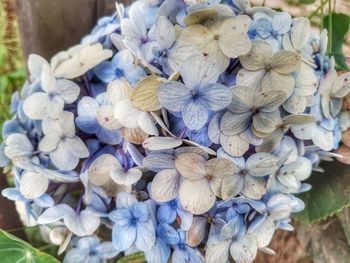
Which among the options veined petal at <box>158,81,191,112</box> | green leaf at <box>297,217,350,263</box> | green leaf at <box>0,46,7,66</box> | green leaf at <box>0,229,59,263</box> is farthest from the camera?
green leaf at <box>0,46,7,66</box>

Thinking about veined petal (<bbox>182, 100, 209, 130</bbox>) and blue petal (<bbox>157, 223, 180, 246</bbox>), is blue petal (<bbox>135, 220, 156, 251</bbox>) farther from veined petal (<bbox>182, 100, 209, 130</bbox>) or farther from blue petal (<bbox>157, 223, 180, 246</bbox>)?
veined petal (<bbox>182, 100, 209, 130</bbox>)

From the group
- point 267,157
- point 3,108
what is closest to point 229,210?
point 267,157

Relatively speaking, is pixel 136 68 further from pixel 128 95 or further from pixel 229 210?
pixel 229 210

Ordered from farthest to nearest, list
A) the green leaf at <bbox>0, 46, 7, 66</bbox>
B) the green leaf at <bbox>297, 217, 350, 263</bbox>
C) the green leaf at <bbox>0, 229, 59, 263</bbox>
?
1. the green leaf at <bbox>0, 46, 7, 66</bbox>
2. the green leaf at <bbox>297, 217, 350, 263</bbox>
3. the green leaf at <bbox>0, 229, 59, 263</bbox>

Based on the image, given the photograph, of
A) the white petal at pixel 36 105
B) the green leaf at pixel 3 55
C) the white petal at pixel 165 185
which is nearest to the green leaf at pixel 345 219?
the white petal at pixel 165 185

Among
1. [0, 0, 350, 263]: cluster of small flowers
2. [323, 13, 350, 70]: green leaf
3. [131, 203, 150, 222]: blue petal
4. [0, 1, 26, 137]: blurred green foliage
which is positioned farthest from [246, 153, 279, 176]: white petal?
[0, 1, 26, 137]: blurred green foliage

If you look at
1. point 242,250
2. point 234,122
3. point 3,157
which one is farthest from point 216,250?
point 3,157
